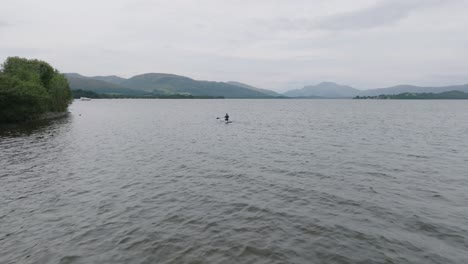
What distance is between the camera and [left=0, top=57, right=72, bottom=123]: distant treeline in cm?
7300

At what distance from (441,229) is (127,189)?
25635mm

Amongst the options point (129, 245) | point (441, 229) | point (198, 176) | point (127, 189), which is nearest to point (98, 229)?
point (129, 245)

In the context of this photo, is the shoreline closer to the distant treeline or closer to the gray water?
the distant treeline

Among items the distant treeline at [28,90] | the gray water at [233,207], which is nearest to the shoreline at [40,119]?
the distant treeline at [28,90]

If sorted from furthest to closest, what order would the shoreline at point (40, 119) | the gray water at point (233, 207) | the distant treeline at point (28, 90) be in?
1. the shoreline at point (40, 119)
2. the distant treeline at point (28, 90)
3. the gray water at point (233, 207)

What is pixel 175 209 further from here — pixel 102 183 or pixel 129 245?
pixel 102 183

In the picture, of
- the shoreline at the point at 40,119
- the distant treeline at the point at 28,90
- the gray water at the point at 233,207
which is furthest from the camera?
the shoreline at the point at 40,119

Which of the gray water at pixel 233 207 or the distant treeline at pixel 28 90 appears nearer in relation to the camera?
the gray water at pixel 233 207

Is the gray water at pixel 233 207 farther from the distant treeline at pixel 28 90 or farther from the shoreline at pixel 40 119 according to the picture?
the shoreline at pixel 40 119

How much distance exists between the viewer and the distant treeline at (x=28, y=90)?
240ft

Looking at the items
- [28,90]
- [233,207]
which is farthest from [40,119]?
Result: [233,207]

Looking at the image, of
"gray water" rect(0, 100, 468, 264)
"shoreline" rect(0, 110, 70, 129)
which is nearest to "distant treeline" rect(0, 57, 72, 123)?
"shoreline" rect(0, 110, 70, 129)

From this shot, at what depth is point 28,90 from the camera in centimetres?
7788

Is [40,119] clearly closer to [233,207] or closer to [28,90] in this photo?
[28,90]
